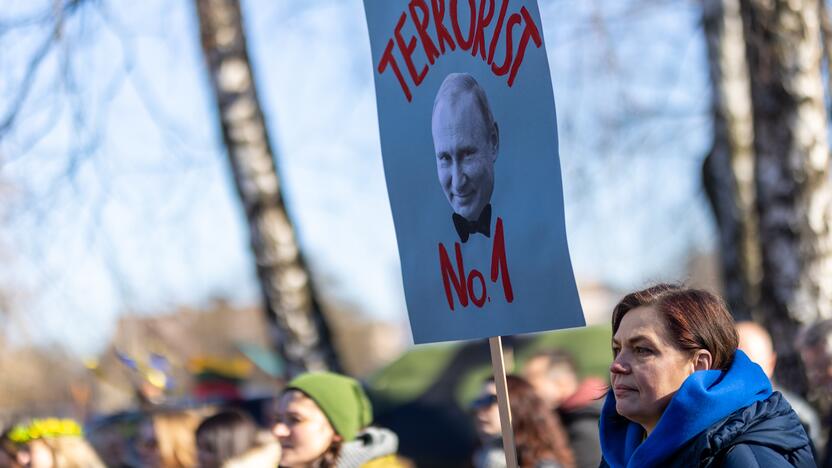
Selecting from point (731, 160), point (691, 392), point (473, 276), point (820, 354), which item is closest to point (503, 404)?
point (473, 276)

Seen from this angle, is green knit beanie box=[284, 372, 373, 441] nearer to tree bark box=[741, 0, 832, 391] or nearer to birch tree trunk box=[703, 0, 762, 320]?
tree bark box=[741, 0, 832, 391]

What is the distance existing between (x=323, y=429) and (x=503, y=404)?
1.62 meters

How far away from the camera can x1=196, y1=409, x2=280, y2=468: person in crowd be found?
5.41 meters

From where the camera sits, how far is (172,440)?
20.3 feet

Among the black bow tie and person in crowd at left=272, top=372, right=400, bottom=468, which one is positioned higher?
the black bow tie

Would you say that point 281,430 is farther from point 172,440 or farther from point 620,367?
point 620,367

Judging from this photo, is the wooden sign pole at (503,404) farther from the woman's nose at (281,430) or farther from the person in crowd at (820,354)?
the person in crowd at (820,354)

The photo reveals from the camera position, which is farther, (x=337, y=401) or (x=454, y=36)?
(x=337, y=401)

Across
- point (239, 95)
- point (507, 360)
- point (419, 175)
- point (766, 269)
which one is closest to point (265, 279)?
point (239, 95)

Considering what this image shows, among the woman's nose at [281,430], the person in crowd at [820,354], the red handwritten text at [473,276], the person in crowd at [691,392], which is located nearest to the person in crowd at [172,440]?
the woman's nose at [281,430]

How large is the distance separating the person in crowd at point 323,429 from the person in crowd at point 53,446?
2007mm

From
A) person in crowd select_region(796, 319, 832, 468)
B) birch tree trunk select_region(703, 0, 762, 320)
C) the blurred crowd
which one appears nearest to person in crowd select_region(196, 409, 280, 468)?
the blurred crowd

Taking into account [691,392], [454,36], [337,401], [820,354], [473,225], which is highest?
[454,36]

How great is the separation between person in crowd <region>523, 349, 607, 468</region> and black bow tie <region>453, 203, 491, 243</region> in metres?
1.63
